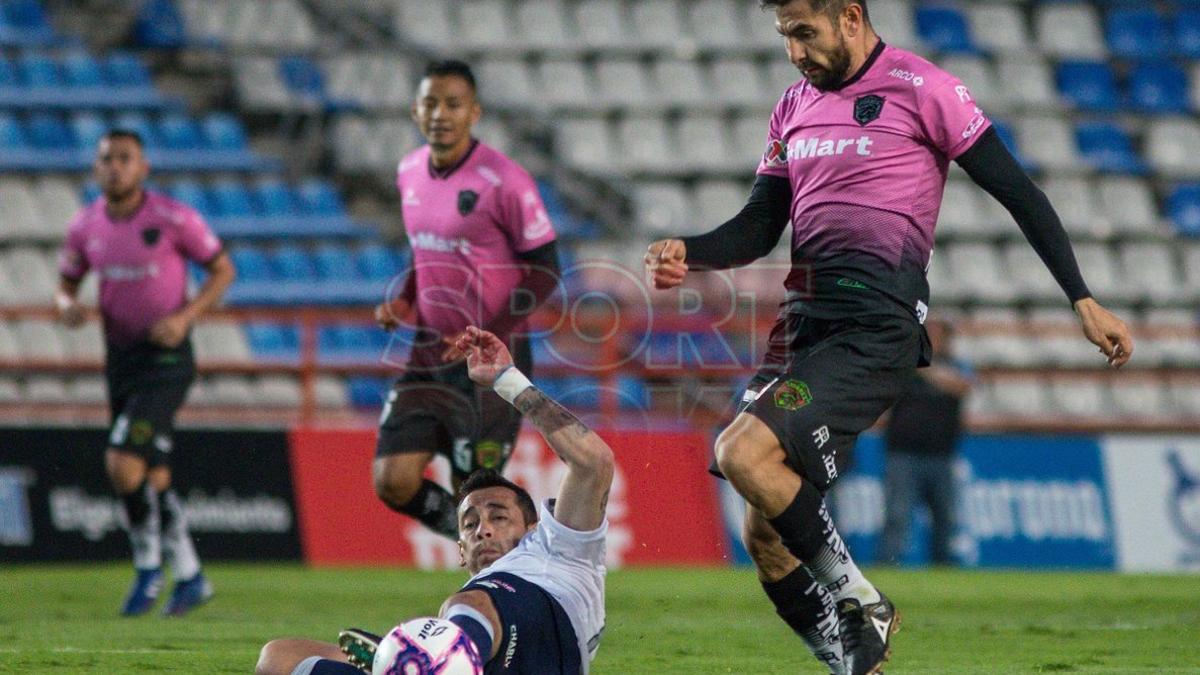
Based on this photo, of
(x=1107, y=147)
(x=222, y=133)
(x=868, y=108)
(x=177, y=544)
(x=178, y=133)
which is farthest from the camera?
(x=1107, y=147)

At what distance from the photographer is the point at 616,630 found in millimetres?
9602

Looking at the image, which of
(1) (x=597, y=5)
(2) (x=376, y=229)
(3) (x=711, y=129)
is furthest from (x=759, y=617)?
(1) (x=597, y=5)

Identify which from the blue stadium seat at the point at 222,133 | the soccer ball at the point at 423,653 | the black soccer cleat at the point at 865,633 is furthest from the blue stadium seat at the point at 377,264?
the soccer ball at the point at 423,653

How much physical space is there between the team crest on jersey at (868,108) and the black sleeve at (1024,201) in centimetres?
33

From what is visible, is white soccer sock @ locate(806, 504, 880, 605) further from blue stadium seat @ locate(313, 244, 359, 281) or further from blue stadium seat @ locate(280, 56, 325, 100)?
blue stadium seat @ locate(280, 56, 325, 100)

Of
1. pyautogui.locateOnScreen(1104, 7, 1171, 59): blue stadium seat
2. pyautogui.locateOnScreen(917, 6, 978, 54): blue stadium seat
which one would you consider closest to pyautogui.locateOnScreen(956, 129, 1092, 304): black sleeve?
pyautogui.locateOnScreen(917, 6, 978, 54): blue stadium seat

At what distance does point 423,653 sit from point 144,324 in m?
6.53

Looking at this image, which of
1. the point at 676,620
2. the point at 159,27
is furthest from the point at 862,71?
the point at 159,27

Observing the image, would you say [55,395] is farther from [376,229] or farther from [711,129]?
[711,129]

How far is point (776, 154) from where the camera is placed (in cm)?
668

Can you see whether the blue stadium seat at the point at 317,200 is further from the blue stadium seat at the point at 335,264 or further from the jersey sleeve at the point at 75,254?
the jersey sleeve at the point at 75,254

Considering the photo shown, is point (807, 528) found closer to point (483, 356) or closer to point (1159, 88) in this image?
point (483, 356)

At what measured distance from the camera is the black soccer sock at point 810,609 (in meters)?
6.35

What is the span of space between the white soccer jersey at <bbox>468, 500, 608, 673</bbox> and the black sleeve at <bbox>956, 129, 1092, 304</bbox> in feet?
5.68
